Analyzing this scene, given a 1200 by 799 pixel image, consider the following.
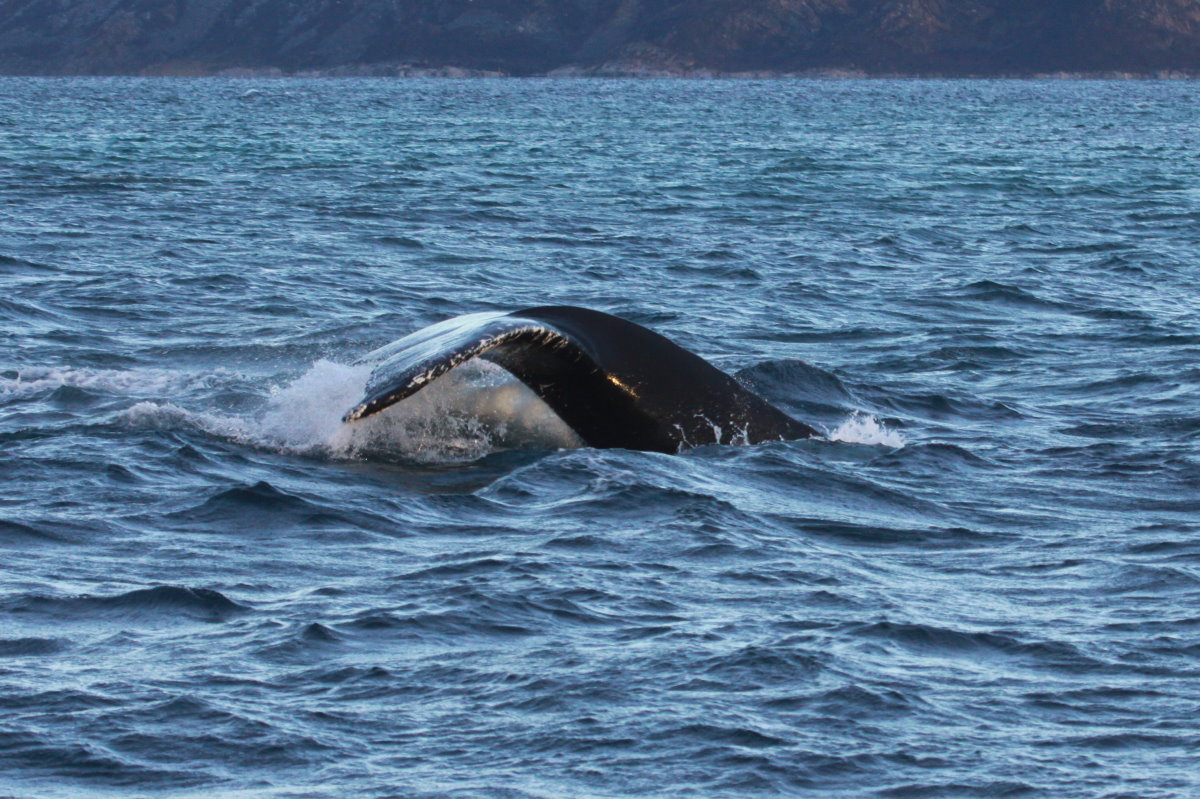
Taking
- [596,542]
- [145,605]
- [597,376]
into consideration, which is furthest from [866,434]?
[145,605]

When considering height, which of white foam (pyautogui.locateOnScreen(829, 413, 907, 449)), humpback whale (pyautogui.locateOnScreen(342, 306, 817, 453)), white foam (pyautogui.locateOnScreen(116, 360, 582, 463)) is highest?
humpback whale (pyautogui.locateOnScreen(342, 306, 817, 453))

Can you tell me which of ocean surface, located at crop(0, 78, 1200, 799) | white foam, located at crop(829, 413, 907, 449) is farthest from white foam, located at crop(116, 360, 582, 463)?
white foam, located at crop(829, 413, 907, 449)

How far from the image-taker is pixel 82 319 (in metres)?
15.7

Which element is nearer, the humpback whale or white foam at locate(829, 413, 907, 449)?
the humpback whale

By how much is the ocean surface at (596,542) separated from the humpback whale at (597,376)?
7.2 inches

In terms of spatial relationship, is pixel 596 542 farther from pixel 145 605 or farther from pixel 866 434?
pixel 866 434

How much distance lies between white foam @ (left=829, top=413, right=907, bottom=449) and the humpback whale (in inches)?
35.7

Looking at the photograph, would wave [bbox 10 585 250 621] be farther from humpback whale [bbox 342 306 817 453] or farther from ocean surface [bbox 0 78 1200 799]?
humpback whale [bbox 342 306 817 453]

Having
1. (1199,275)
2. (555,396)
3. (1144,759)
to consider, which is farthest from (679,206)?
(1144,759)

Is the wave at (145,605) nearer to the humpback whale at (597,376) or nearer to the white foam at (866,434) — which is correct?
the humpback whale at (597,376)

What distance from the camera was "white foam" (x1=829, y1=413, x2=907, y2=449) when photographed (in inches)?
437

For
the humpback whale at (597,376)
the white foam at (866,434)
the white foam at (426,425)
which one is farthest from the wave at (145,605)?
the white foam at (866,434)

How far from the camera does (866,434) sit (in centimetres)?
1130

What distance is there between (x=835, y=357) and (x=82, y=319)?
6748 mm
